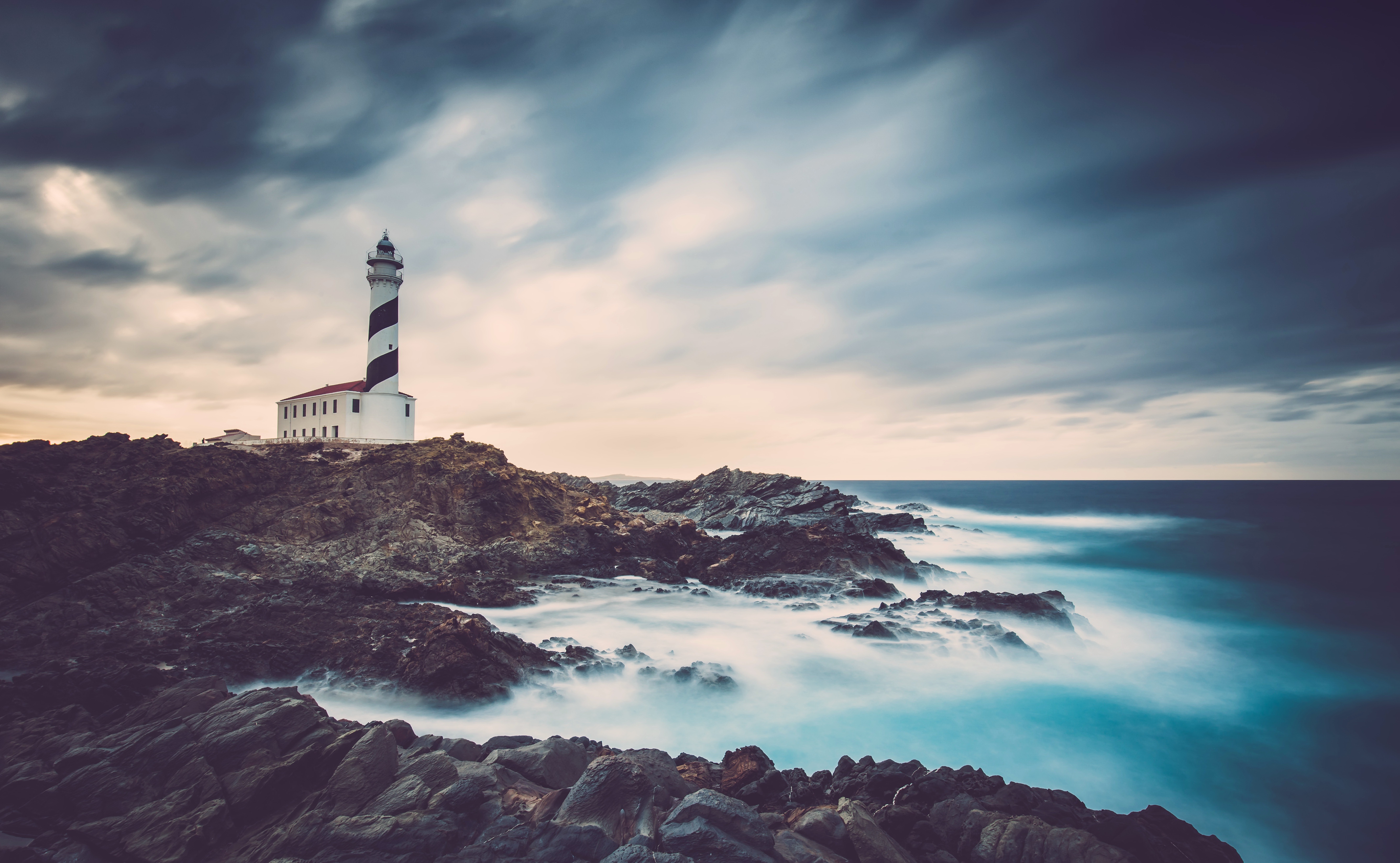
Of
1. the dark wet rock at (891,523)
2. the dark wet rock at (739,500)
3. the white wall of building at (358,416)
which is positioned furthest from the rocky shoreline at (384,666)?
the dark wet rock at (891,523)

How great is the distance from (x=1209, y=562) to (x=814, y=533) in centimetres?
2008

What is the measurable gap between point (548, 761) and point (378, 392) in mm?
29365

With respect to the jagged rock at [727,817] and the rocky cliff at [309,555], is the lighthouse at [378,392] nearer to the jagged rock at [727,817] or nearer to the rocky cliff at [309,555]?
the rocky cliff at [309,555]

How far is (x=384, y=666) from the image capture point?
31.9 ft

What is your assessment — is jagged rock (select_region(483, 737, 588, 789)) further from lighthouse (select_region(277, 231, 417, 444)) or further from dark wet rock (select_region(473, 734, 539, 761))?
lighthouse (select_region(277, 231, 417, 444))

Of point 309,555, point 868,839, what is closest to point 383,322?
point 309,555

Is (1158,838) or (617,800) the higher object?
(617,800)

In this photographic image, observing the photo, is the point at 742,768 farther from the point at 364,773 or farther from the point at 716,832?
the point at 364,773

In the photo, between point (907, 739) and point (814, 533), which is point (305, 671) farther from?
point (814, 533)

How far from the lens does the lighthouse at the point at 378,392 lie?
1173 inches

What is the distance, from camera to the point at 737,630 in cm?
1398

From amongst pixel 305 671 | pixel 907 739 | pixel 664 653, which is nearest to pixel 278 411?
Result: pixel 305 671

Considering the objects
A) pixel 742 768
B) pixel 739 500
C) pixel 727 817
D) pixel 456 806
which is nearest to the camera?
pixel 727 817

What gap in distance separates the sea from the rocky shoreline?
0.63m
